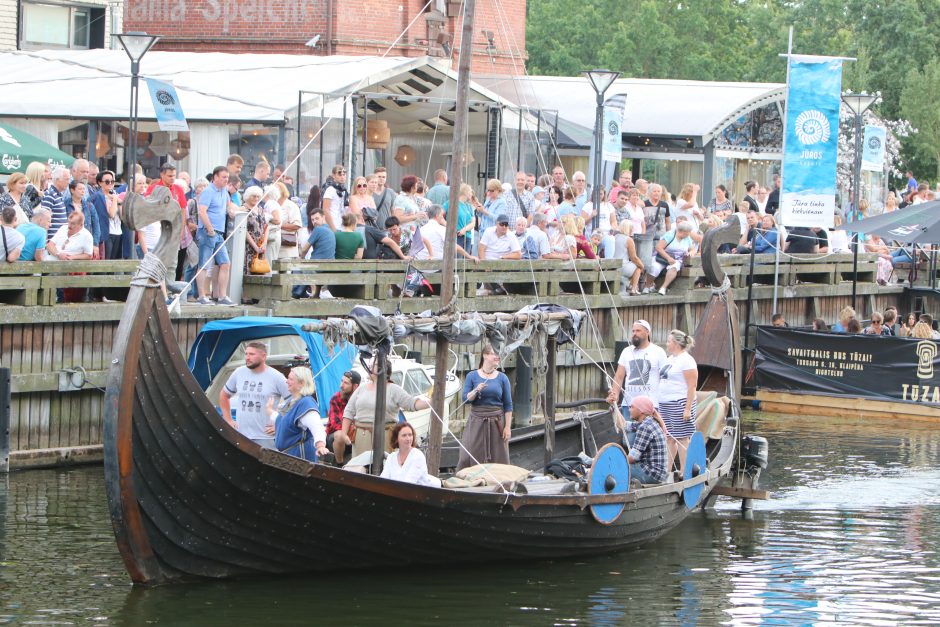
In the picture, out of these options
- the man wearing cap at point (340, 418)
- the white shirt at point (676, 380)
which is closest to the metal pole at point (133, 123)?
the man wearing cap at point (340, 418)

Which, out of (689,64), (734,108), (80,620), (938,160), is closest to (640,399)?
(80,620)

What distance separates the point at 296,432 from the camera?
1373cm

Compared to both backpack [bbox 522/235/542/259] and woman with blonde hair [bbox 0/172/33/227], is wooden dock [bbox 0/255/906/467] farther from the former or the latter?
woman with blonde hair [bbox 0/172/33/227]

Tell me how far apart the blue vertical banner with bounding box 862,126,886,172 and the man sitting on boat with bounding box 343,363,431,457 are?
67.6 ft

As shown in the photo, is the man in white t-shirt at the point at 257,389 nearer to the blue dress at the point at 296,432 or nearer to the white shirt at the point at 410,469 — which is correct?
the blue dress at the point at 296,432

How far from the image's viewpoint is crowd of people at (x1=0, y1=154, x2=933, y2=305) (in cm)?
1825

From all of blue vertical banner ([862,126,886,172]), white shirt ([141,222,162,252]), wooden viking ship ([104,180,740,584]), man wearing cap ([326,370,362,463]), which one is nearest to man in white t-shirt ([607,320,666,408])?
wooden viking ship ([104,180,740,584])

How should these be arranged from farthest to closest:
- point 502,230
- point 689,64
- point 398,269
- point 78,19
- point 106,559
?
point 689,64 → point 78,19 → point 502,230 → point 398,269 → point 106,559

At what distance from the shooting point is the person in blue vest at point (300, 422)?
13.6 m

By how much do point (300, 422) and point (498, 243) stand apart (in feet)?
30.6

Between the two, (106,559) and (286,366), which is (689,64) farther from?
(106,559)

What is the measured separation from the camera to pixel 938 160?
54.3 meters

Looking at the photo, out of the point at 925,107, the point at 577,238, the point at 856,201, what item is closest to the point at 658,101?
the point at 856,201

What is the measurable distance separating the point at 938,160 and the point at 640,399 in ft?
139
